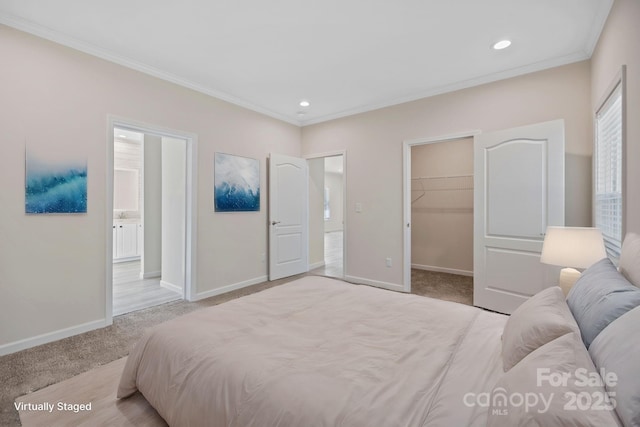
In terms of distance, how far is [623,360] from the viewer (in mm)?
706

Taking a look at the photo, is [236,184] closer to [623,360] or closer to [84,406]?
[84,406]

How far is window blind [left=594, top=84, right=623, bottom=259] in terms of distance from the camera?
203cm

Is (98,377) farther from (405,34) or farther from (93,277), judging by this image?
(405,34)

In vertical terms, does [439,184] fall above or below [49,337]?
above

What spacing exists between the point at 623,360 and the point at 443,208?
4873 millimetres

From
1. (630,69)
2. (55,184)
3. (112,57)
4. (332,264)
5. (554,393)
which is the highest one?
(112,57)

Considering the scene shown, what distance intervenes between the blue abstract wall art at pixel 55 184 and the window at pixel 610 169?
167 inches

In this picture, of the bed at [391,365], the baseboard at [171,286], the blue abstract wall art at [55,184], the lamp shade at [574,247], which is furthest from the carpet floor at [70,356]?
the lamp shade at [574,247]

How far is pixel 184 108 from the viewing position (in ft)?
11.4

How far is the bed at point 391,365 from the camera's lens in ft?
2.41

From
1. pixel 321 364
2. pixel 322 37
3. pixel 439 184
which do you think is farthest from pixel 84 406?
pixel 439 184

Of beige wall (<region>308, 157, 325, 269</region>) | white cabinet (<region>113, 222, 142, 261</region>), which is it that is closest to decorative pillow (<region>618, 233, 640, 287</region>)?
beige wall (<region>308, 157, 325, 269</region>)

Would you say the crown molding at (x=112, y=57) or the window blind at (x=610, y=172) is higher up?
the crown molding at (x=112, y=57)

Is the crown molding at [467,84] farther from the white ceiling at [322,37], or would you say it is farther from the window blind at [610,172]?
the window blind at [610,172]
